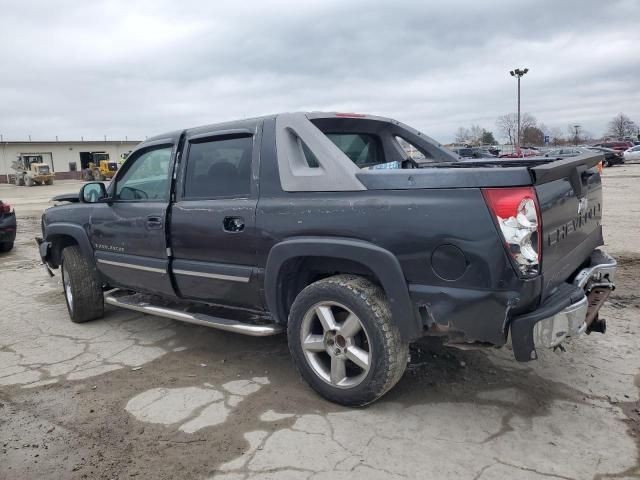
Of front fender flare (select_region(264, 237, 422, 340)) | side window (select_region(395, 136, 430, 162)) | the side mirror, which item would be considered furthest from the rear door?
side window (select_region(395, 136, 430, 162))

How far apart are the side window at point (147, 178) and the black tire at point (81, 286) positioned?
3.08 ft

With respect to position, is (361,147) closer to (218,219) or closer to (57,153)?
(218,219)

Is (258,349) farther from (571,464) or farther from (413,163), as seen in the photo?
(571,464)

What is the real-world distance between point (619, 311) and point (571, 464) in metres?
2.83

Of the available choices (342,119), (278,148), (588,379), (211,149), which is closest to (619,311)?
(588,379)

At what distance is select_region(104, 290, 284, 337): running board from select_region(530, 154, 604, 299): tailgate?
1.85 metres

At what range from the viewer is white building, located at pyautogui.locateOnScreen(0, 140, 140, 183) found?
58.2 metres

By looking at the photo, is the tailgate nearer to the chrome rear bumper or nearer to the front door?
the chrome rear bumper

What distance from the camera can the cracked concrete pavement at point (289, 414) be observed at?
109 inches

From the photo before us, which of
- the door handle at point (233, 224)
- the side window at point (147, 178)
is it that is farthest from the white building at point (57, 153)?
the door handle at point (233, 224)

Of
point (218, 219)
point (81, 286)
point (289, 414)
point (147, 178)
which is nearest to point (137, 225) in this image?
point (147, 178)

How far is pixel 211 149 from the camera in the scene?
412 centimetres

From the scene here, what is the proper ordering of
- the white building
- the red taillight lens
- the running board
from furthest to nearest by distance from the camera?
the white building < the running board < the red taillight lens

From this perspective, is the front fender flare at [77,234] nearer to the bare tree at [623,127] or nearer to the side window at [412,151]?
the side window at [412,151]
